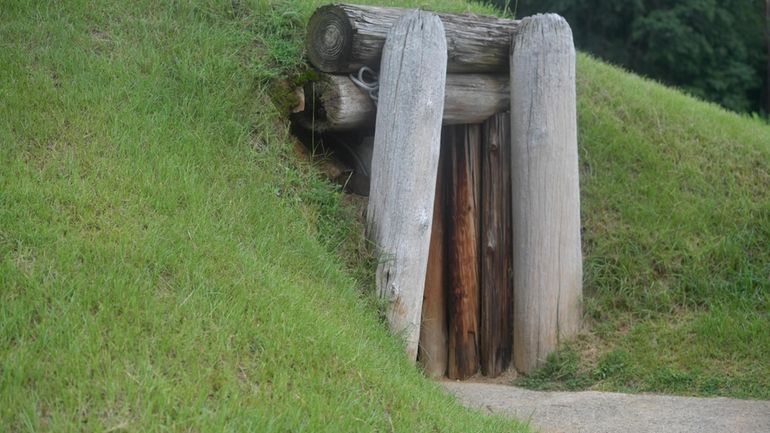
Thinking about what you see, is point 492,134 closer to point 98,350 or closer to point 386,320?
point 386,320

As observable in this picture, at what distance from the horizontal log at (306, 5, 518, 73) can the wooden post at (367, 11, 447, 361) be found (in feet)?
0.54

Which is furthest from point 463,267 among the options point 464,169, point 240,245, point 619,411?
point 240,245

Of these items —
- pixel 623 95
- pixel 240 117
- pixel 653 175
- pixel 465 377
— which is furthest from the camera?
pixel 623 95

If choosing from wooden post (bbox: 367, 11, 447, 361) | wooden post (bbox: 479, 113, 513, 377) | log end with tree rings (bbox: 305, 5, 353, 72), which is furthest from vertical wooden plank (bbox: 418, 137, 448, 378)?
log end with tree rings (bbox: 305, 5, 353, 72)

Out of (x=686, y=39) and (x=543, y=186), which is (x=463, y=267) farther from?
(x=686, y=39)

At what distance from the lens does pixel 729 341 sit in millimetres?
6512

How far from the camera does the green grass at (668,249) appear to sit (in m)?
6.39

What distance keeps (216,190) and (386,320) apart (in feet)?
4.07

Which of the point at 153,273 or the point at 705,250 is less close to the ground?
the point at 153,273

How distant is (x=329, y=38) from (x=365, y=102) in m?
0.47

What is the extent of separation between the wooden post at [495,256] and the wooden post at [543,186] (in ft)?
0.58

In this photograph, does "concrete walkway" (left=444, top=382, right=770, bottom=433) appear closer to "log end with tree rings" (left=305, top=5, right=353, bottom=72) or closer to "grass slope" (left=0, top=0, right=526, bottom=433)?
"grass slope" (left=0, top=0, right=526, bottom=433)

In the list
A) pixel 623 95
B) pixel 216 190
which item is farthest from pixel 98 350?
pixel 623 95

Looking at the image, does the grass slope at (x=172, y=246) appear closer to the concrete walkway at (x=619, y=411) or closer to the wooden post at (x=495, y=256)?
the concrete walkway at (x=619, y=411)
